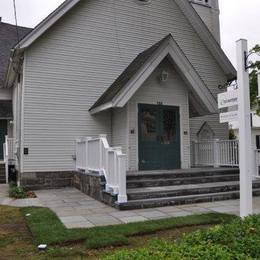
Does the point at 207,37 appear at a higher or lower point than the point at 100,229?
higher

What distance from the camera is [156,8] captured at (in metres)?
16.0

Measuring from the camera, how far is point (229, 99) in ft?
24.7

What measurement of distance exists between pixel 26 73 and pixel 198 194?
7.33 meters

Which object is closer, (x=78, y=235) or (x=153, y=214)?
(x=78, y=235)

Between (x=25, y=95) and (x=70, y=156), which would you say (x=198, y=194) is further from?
(x=25, y=95)

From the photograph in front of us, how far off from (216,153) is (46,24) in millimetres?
7860

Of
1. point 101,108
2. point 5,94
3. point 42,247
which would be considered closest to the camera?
point 42,247

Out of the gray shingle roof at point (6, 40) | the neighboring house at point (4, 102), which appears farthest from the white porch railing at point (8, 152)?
the gray shingle roof at point (6, 40)

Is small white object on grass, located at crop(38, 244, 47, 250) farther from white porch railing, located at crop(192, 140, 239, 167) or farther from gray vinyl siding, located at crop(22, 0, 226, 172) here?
white porch railing, located at crop(192, 140, 239, 167)

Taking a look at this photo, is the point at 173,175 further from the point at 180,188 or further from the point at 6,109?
the point at 6,109

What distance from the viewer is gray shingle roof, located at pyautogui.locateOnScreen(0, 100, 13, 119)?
1816cm

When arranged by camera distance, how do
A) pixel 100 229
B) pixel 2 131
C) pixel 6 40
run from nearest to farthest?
pixel 100 229 → pixel 2 131 → pixel 6 40

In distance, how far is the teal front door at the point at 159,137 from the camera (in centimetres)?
1313

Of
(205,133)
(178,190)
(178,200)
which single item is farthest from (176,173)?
(205,133)
